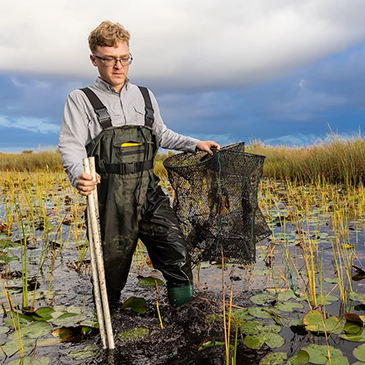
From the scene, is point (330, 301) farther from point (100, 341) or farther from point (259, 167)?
point (100, 341)

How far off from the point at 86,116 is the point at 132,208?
700 millimetres

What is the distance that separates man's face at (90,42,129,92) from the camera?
247 cm

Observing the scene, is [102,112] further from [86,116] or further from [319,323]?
[319,323]

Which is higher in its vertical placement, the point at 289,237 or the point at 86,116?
the point at 86,116

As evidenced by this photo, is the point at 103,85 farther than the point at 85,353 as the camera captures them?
Yes

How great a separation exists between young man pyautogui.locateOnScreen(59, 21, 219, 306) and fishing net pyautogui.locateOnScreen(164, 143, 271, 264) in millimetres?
268

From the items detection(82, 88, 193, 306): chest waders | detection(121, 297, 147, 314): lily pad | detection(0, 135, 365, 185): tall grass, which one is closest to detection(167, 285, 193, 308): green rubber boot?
detection(82, 88, 193, 306): chest waders

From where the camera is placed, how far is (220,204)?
9.07 feet

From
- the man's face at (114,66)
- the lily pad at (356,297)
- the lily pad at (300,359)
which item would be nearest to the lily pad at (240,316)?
the lily pad at (300,359)

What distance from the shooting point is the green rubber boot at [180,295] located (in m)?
2.60

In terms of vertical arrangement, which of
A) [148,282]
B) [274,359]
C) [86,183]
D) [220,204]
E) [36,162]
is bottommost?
[274,359]

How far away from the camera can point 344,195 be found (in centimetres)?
665

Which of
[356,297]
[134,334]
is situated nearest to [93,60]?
[134,334]

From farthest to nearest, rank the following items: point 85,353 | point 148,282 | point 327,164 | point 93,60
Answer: point 327,164 < point 148,282 < point 93,60 < point 85,353
